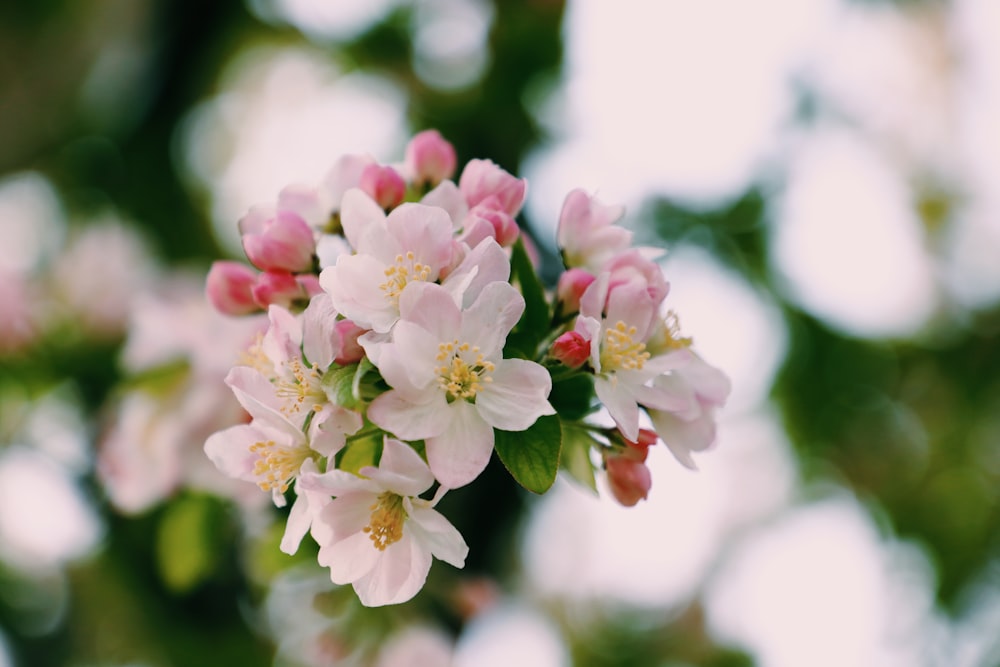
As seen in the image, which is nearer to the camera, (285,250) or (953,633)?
(285,250)

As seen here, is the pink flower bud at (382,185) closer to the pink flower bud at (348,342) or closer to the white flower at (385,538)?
the pink flower bud at (348,342)

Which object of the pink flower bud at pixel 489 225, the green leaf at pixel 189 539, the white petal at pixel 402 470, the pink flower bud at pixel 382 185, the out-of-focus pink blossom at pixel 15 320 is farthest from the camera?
the out-of-focus pink blossom at pixel 15 320

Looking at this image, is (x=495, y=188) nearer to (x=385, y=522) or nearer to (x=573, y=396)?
(x=573, y=396)

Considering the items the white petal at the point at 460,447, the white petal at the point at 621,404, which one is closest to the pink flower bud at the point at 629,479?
the white petal at the point at 621,404

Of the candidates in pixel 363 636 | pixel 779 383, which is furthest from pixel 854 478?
pixel 363 636

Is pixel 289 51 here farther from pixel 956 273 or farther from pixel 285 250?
pixel 956 273

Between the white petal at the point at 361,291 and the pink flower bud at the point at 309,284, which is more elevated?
the white petal at the point at 361,291

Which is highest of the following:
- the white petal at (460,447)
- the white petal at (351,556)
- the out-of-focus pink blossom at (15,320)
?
the white petal at (460,447)

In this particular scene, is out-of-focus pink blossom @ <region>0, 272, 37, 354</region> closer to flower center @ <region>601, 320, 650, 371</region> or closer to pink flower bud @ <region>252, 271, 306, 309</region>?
pink flower bud @ <region>252, 271, 306, 309</region>
